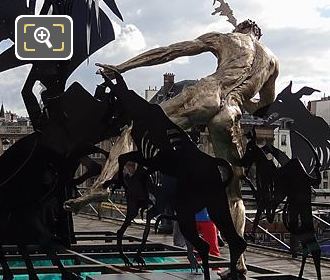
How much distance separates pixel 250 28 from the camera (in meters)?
5.45

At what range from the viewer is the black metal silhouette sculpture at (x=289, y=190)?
475 cm

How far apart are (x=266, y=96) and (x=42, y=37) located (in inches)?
74.9

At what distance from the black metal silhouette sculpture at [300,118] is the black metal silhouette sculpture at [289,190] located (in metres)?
0.90

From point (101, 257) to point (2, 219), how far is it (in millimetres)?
2020

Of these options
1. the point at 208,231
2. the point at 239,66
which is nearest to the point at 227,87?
the point at 239,66

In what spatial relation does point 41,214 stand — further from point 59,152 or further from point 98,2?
point 98,2

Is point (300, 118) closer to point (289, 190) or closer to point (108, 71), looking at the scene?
point (289, 190)

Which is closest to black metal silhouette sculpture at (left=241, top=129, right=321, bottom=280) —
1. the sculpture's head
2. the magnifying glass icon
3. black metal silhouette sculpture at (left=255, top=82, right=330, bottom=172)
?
black metal silhouette sculpture at (left=255, top=82, right=330, bottom=172)

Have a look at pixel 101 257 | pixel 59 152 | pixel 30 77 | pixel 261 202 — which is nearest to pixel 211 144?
pixel 261 202

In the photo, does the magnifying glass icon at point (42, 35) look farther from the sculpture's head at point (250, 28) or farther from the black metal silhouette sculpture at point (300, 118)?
the black metal silhouette sculpture at point (300, 118)

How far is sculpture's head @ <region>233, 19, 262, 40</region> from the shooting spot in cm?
545

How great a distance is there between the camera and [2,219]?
518cm

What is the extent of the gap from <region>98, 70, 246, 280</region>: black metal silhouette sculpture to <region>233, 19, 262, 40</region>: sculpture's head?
1.40m

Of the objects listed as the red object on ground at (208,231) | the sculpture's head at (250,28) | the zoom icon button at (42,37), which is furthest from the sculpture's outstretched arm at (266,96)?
the red object on ground at (208,231)
